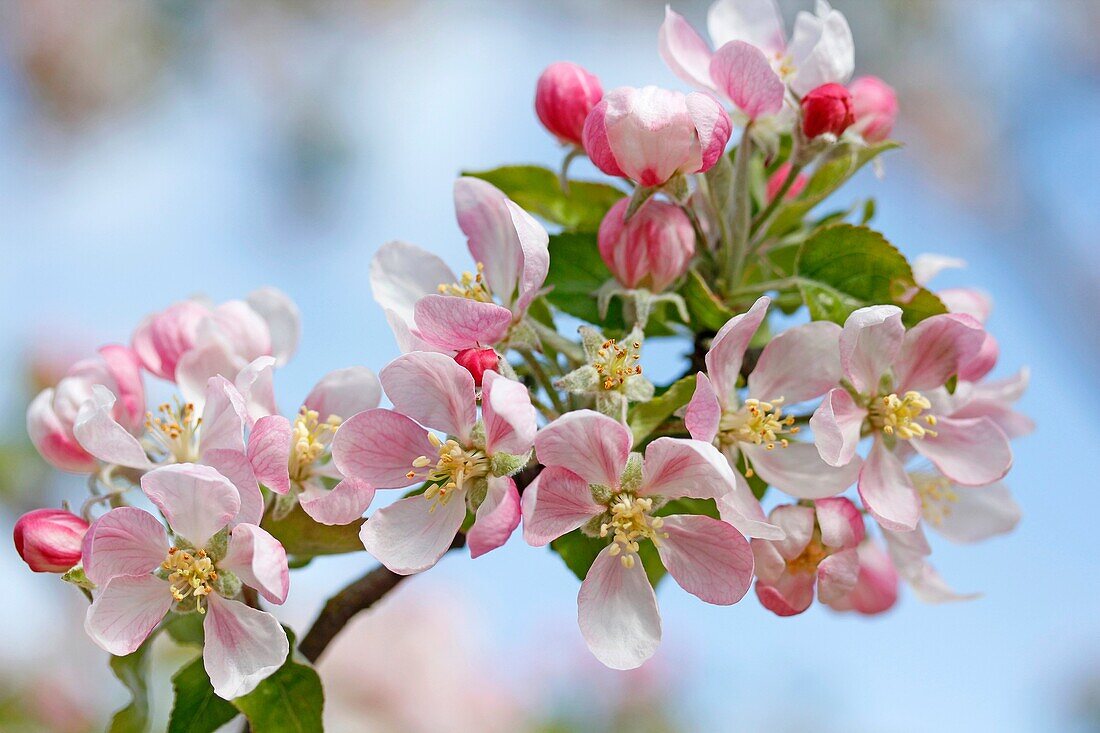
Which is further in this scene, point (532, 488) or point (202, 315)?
point (202, 315)

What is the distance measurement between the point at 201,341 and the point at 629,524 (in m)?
0.50

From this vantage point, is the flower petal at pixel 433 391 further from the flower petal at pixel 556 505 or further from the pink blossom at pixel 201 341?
the pink blossom at pixel 201 341

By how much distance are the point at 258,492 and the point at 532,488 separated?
0.23m

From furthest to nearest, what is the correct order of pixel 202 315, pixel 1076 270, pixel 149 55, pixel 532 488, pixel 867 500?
pixel 149 55 → pixel 1076 270 → pixel 202 315 → pixel 867 500 → pixel 532 488

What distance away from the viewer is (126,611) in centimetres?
86

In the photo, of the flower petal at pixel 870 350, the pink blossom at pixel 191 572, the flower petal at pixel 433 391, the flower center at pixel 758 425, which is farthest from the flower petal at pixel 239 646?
the flower petal at pixel 870 350

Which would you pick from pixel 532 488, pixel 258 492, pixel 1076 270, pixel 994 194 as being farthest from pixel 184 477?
pixel 994 194

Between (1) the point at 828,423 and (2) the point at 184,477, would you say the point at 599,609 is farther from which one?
(2) the point at 184,477

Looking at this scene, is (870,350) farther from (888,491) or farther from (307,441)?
(307,441)

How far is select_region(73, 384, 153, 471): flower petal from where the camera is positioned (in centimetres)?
90

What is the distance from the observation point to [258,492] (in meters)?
0.85

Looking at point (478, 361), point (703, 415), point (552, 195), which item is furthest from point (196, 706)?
point (552, 195)

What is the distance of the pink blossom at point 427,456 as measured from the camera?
844 millimetres

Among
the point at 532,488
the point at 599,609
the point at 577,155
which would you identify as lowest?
the point at 599,609
